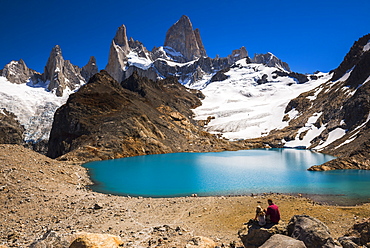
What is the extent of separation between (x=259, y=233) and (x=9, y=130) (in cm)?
14368

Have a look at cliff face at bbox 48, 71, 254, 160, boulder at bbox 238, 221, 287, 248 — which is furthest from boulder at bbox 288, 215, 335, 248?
cliff face at bbox 48, 71, 254, 160

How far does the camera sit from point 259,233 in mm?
9625

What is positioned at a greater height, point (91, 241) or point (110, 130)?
point (110, 130)

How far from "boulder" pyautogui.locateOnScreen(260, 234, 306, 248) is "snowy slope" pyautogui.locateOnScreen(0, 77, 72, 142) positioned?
5798 inches

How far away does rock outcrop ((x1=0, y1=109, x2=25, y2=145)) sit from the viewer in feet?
389

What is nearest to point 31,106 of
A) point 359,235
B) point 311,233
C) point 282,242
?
point 282,242

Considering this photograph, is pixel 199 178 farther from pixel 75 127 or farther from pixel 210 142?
pixel 210 142

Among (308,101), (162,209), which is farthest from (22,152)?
(308,101)

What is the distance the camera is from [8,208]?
17.0 m

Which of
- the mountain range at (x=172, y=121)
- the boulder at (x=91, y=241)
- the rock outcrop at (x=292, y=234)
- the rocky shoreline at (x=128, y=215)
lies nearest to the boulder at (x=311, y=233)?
the rock outcrop at (x=292, y=234)

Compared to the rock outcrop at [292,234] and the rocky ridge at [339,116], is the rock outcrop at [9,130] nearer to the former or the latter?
the rocky ridge at [339,116]

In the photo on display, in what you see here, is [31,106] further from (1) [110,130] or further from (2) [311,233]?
(2) [311,233]

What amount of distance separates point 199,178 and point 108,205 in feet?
64.6

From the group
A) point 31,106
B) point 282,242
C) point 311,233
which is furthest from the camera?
point 31,106
